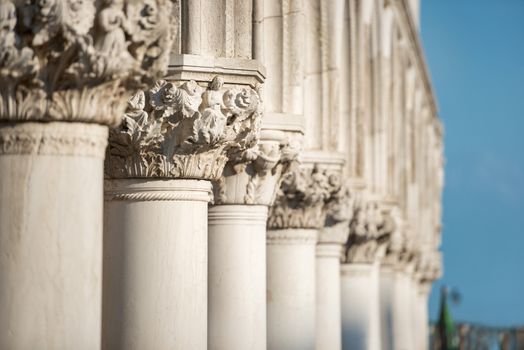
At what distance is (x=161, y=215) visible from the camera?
689 inches

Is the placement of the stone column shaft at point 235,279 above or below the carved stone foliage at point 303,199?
below

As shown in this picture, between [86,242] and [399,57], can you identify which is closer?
[86,242]

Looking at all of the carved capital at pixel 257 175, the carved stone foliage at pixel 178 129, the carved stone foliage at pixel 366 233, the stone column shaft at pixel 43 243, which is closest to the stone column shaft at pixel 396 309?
the carved stone foliage at pixel 366 233

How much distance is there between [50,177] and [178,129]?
4627 mm

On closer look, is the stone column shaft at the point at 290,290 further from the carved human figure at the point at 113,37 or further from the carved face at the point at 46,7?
the carved face at the point at 46,7

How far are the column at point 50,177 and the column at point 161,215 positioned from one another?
13.4ft

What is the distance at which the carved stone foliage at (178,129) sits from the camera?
17.2 metres

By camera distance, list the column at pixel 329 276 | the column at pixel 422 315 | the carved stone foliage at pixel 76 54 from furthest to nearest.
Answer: the column at pixel 422 315, the column at pixel 329 276, the carved stone foliage at pixel 76 54

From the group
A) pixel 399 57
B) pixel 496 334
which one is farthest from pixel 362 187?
pixel 496 334

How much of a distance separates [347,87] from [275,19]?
9.44m

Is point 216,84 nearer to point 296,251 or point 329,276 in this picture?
point 296,251

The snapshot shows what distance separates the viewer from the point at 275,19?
22.5 m

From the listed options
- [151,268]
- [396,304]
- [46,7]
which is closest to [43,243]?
[46,7]

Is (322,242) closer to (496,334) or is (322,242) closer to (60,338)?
(60,338)
